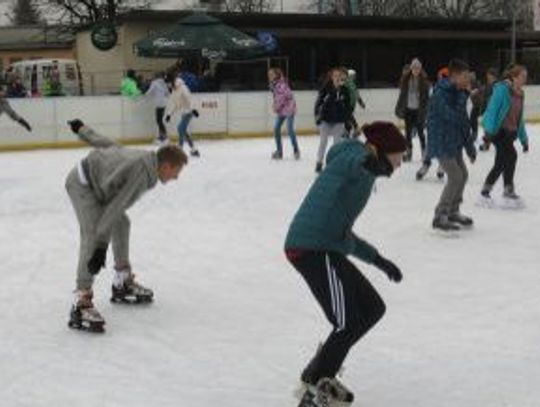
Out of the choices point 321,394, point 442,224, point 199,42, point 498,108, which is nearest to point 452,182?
point 442,224

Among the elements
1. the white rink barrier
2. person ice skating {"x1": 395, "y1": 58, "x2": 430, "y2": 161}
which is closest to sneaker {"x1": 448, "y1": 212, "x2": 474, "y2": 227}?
person ice skating {"x1": 395, "y1": 58, "x2": 430, "y2": 161}

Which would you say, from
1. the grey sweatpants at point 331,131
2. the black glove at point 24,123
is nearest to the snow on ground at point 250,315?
the grey sweatpants at point 331,131

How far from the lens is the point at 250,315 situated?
572 cm

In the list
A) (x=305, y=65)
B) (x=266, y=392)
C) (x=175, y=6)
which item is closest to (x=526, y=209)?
(x=266, y=392)

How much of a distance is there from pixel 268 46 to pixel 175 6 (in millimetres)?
31171

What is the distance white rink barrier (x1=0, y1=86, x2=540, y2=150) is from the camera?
16.5 m

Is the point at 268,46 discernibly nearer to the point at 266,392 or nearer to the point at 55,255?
the point at 55,255

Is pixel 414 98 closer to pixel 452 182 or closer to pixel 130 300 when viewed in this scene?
pixel 452 182

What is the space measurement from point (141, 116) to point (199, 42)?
13.1 ft

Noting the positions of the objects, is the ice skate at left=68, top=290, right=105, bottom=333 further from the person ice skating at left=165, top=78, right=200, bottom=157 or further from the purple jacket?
the person ice skating at left=165, top=78, right=200, bottom=157

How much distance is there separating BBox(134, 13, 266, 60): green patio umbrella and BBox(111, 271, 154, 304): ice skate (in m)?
15.3

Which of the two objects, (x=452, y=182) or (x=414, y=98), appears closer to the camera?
(x=452, y=182)

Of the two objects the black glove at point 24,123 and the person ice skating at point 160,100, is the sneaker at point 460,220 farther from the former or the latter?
the person ice skating at point 160,100

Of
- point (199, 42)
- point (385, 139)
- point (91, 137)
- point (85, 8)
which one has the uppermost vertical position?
point (85, 8)
